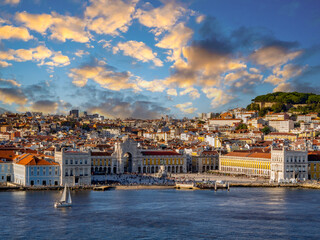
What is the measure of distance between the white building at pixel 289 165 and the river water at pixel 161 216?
989 cm

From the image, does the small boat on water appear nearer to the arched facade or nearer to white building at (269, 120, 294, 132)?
the arched facade

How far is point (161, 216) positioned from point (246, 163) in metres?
30.7

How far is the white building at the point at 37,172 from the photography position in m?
44.0

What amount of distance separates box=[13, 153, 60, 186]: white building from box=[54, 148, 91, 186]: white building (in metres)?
0.59

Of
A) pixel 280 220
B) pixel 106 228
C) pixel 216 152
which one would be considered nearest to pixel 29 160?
pixel 106 228

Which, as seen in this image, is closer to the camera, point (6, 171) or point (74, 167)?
point (74, 167)

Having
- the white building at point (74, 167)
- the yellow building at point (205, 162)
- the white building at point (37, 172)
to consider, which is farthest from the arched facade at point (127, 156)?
the white building at point (37, 172)

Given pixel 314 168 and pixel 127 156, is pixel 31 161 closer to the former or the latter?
pixel 127 156

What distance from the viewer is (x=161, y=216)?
3250 cm

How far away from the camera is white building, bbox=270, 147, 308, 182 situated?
177ft

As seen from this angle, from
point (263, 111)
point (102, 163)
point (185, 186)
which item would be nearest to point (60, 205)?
point (185, 186)

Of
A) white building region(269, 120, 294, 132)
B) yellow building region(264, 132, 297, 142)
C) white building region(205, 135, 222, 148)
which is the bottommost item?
white building region(205, 135, 222, 148)

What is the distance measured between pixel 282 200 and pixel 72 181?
55.0ft

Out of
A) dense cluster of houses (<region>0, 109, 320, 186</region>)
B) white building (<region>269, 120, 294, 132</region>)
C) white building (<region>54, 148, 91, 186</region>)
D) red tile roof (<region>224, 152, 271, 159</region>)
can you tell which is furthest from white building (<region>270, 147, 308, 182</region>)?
white building (<region>269, 120, 294, 132</region>)
